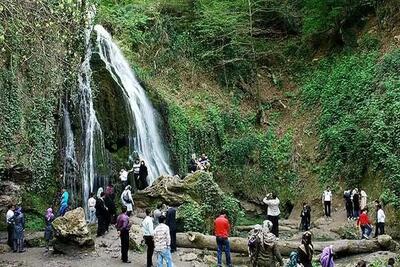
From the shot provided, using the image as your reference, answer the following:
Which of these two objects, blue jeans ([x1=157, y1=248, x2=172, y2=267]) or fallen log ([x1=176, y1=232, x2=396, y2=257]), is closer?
blue jeans ([x1=157, y1=248, x2=172, y2=267])

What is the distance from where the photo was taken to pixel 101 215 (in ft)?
54.1

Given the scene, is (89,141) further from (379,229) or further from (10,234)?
(379,229)

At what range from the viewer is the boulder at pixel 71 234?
14734mm

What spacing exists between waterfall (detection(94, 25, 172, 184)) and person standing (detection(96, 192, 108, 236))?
251 inches

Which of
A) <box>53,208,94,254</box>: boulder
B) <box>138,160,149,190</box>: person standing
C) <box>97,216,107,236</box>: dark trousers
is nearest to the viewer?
<box>53,208,94,254</box>: boulder

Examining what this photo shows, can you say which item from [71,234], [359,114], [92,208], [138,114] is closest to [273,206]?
[92,208]

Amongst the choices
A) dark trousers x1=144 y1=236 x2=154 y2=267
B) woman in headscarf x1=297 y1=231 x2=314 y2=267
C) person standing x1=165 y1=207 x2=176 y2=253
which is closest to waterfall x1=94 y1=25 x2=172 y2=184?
person standing x1=165 y1=207 x2=176 y2=253

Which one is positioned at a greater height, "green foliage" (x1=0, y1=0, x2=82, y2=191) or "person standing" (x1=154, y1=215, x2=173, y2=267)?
"green foliage" (x1=0, y1=0, x2=82, y2=191)

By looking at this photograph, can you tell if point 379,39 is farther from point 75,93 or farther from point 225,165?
point 75,93

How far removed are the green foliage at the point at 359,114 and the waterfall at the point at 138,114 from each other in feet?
26.9

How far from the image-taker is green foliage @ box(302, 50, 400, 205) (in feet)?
75.9

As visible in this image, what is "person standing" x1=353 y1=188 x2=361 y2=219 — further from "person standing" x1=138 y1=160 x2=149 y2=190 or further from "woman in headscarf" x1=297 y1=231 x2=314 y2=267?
"woman in headscarf" x1=297 y1=231 x2=314 y2=267

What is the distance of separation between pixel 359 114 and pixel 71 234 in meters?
16.2

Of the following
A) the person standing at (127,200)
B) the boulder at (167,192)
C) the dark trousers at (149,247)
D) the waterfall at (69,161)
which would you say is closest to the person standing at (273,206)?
the boulder at (167,192)
